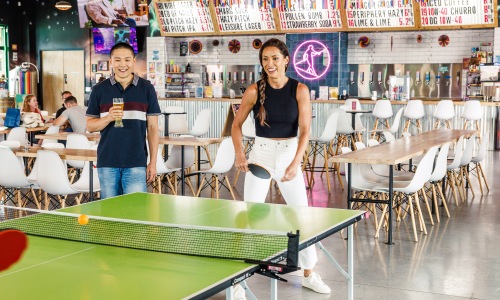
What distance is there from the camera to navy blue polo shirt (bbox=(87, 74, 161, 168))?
14.8ft

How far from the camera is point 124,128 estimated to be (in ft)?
14.8

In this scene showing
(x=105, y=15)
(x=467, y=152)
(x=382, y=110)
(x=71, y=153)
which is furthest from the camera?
(x=105, y=15)

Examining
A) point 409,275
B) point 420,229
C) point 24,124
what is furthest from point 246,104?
point 24,124

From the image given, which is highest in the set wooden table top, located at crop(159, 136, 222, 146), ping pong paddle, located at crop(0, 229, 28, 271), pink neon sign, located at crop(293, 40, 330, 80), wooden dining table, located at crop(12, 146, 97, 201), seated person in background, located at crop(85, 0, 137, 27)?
seated person in background, located at crop(85, 0, 137, 27)

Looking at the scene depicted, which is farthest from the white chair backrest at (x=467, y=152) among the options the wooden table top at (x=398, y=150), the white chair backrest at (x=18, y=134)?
the white chair backrest at (x=18, y=134)

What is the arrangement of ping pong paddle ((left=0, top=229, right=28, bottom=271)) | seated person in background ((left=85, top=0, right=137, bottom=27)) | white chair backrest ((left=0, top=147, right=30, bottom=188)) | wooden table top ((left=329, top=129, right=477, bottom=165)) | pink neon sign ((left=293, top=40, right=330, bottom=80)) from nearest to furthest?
ping pong paddle ((left=0, top=229, right=28, bottom=271)), wooden table top ((left=329, top=129, right=477, bottom=165)), white chair backrest ((left=0, top=147, right=30, bottom=188)), pink neon sign ((left=293, top=40, right=330, bottom=80)), seated person in background ((left=85, top=0, right=137, bottom=27))

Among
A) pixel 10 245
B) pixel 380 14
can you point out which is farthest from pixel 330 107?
pixel 10 245

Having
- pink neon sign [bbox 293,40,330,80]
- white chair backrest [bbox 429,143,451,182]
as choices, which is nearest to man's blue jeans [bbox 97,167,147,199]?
white chair backrest [bbox 429,143,451,182]

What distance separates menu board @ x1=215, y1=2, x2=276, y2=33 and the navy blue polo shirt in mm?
10927

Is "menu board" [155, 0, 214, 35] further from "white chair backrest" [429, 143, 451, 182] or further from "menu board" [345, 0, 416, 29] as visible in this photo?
"white chair backrest" [429, 143, 451, 182]

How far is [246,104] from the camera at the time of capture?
443 centimetres

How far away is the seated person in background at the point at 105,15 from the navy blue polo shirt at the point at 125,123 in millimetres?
12967

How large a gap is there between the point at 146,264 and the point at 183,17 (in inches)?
554

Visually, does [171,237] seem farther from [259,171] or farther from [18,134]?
[18,134]
